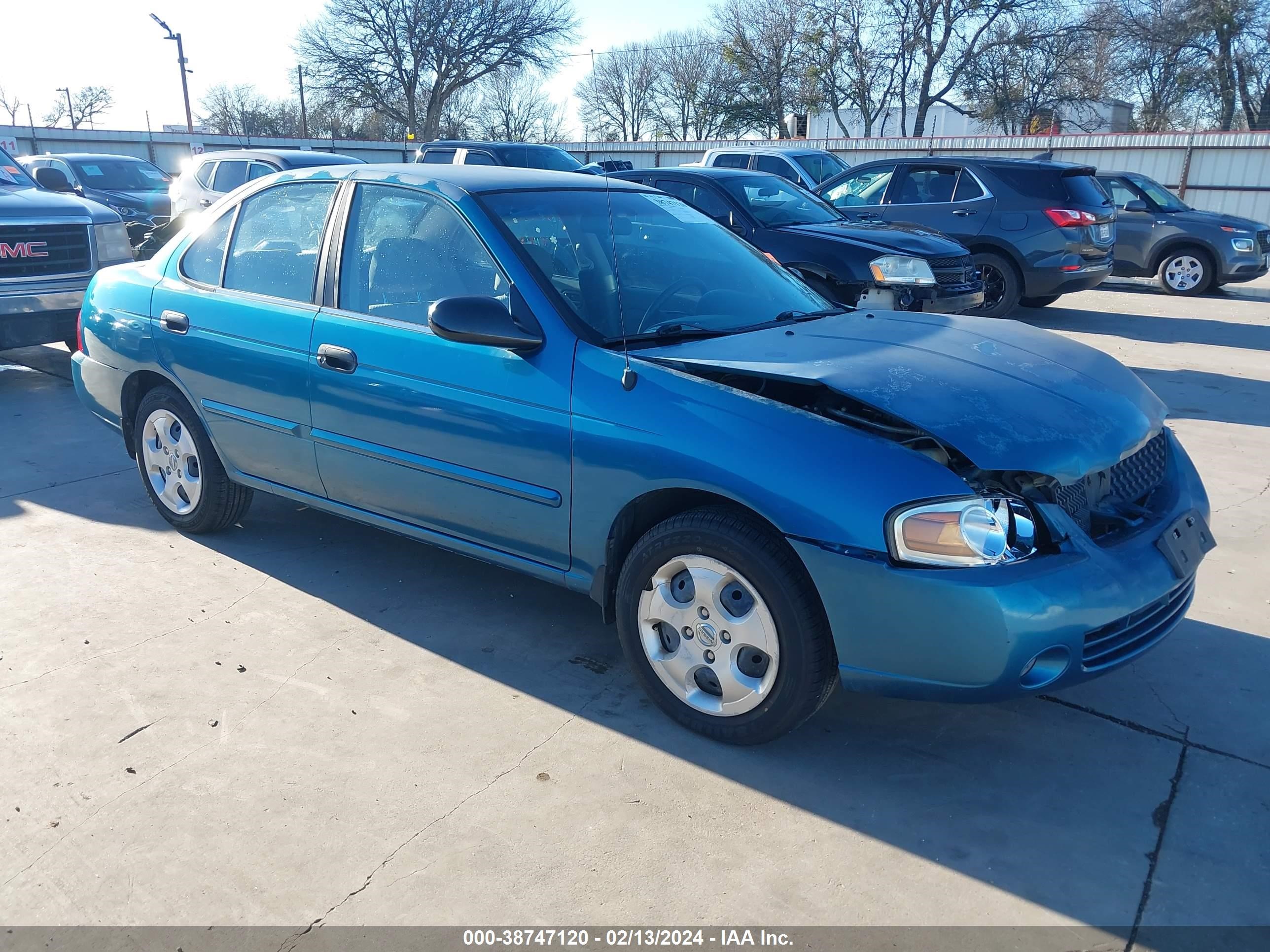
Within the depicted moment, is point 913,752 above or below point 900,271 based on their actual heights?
below

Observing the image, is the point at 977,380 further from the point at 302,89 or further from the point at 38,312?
the point at 302,89

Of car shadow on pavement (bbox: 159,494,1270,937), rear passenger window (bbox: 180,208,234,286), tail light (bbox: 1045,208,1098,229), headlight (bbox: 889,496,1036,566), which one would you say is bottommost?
car shadow on pavement (bbox: 159,494,1270,937)

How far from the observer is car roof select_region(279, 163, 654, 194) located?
12.7 ft

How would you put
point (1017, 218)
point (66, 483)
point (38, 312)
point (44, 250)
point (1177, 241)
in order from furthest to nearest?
point (1177, 241) < point (1017, 218) < point (44, 250) < point (38, 312) < point (66, 483)

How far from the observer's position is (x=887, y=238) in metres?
8.77

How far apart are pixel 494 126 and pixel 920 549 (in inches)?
2049

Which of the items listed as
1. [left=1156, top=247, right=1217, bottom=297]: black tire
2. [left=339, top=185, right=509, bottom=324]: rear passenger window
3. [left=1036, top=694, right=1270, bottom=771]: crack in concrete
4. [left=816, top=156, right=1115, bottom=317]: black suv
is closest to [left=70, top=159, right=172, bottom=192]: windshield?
[left=816, top=156, right=1115, bottom=317]: black suv

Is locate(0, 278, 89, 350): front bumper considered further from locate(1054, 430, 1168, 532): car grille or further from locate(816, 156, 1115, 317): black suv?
locate(1054, 430, 1168, 532): car grille

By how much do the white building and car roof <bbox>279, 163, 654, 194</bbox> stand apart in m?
34.7

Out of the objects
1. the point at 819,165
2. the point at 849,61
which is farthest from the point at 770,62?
the point at 819,165

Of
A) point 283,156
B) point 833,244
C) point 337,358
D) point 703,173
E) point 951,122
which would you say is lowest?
point 337,358

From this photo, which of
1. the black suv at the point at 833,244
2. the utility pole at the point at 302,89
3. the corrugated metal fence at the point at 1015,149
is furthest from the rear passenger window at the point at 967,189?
the utility pole at the point at 302,89

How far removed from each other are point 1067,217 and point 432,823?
399 inches

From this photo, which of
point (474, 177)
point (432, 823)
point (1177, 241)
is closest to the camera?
point (432, 823)
